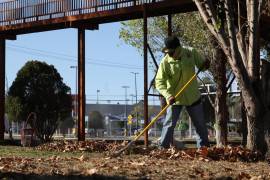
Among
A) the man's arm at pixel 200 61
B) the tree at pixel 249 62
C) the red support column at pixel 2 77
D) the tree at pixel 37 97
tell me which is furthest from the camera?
the tree at pixel 37 97

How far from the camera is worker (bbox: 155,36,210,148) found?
8898 millimetres

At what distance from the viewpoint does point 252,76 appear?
315 inches

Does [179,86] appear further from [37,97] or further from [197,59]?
[37,97]

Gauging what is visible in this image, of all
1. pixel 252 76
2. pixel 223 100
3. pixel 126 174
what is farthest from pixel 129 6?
pixel 126 174

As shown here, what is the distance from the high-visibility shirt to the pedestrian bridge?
4.84 meters

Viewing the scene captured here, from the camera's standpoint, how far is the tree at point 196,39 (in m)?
14.9

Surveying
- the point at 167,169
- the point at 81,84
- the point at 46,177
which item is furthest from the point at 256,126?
the point at 81,84

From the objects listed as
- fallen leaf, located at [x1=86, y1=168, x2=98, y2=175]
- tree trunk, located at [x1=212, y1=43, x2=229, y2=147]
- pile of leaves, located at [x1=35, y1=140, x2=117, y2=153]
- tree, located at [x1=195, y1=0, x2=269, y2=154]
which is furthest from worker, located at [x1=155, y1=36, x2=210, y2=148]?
tree trunk, located at [x1=212, y1=43, x2=229, y2=147]


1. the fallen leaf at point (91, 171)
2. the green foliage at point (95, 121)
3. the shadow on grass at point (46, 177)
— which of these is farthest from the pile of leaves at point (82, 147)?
the green foliage at point (95, 121)

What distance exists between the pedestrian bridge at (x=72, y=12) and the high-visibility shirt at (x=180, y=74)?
4836 mm

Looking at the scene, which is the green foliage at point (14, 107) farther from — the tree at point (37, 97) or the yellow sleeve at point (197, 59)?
the yellow sleeve at point (197, 59)

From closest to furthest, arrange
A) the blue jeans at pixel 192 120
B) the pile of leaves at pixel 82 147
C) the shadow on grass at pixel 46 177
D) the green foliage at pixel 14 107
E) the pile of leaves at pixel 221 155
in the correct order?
the shadow on grass at pixel 46 177, the pile of leaves at pixel 221 155, the blue jeans at pixel 192 120, the pile of leaves at pixel 82 147, the green foliage at pixel 14 107

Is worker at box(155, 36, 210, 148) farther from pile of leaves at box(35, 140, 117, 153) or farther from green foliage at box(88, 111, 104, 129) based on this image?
green foliage at box(88, 111, 104, 129)

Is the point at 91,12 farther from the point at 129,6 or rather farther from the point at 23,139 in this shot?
the point at 23,139
